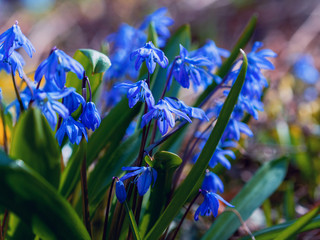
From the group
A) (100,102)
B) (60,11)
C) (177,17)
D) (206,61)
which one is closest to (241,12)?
(177,17)

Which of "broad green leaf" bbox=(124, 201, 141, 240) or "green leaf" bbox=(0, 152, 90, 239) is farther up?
"green leaf" bbox=(0, 152, 90, 239)

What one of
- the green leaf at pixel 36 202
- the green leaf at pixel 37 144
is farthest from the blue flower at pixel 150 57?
the green leaf at pixel 36 202

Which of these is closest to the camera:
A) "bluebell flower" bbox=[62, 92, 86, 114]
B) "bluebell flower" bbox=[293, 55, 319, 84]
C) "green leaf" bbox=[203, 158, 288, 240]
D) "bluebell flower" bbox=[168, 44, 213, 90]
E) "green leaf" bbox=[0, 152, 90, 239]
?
"green leaf" bbox=[0, 152, 90, 239]

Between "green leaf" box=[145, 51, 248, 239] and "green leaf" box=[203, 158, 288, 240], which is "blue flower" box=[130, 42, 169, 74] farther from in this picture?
"green leaf" box=[203, 158, 288, 240]

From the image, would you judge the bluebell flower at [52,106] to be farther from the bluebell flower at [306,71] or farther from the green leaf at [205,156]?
the bluebell flower at [306,71]

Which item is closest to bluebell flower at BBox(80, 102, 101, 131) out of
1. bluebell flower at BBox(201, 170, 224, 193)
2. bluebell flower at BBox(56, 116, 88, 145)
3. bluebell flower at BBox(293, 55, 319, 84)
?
bluebell flower at BBox(56, 116, 88, 145)

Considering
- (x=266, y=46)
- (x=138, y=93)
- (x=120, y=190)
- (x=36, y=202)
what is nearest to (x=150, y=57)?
(x=138, y=93)

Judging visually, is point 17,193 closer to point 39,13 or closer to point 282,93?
point 282,93
